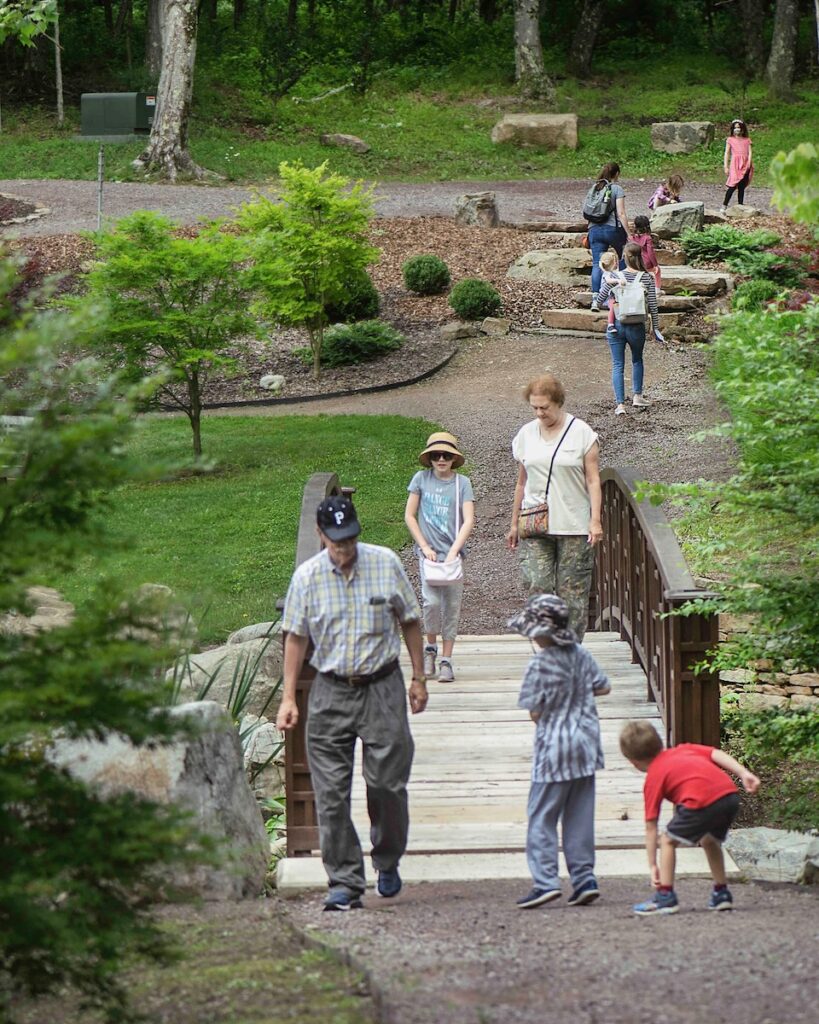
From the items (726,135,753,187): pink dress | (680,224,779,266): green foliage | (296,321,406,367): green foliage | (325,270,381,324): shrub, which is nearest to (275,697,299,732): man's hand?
(296,321,406,367): green foliage

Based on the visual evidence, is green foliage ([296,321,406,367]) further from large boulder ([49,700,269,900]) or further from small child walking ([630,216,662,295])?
large boulder ([49,700,269,900])

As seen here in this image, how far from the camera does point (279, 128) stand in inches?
1340

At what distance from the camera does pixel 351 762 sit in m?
6.11

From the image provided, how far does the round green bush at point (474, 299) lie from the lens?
20719 mm

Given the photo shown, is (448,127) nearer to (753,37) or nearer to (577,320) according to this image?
(753,37)

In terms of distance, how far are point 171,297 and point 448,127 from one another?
65.0 feet

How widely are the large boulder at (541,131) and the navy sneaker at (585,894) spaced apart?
2773cm

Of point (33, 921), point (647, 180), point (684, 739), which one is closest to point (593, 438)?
point (684, 739)

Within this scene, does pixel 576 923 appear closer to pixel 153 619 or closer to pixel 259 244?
pixel 153 619

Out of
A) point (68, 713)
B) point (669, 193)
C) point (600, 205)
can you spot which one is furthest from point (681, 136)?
point (68, 713)

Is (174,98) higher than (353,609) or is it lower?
higher

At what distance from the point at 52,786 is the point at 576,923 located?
220 centimetres

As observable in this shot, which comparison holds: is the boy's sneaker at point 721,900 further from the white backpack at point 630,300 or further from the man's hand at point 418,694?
the white backpack at point 630,300

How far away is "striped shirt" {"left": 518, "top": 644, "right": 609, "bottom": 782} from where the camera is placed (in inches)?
234
